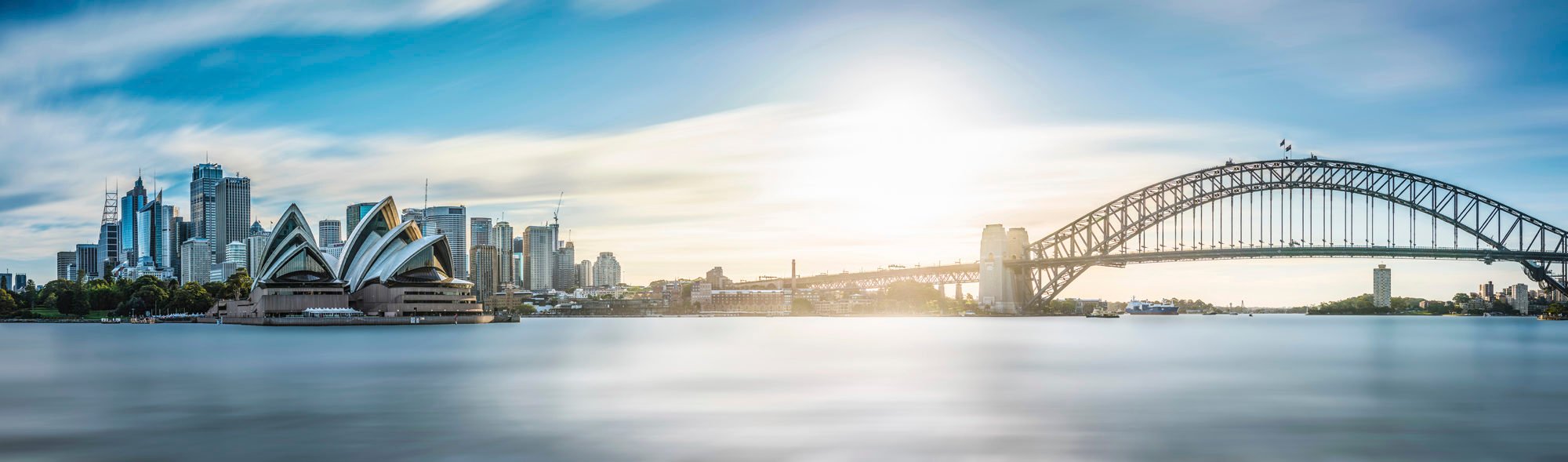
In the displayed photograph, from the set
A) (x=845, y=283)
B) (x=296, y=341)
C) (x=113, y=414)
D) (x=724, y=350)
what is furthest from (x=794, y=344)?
(x=845, y=283)

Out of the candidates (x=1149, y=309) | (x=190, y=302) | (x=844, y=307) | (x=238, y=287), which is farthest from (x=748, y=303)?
(x=190, y=302)

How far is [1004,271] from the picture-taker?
99.8m

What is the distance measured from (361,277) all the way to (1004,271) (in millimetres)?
55651

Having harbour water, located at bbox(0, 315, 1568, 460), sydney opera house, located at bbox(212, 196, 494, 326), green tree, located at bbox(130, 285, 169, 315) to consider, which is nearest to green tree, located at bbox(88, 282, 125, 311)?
green tree, located at bbox(130, 285, 169, 315)

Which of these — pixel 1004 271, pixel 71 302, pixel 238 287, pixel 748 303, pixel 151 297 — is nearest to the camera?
pixel 1004 271

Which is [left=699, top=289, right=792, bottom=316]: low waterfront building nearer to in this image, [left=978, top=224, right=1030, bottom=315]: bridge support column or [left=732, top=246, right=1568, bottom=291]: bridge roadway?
[left=978, top=224, right=1030, bottom=315]: bridge support column

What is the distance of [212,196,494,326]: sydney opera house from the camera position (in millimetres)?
97312

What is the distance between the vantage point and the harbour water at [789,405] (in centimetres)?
1938

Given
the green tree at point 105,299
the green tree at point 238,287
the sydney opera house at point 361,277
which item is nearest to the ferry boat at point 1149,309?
the sydney opera house at point 361,277

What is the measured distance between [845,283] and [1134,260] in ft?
307

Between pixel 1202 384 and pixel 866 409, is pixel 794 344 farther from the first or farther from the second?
pixel 866 409

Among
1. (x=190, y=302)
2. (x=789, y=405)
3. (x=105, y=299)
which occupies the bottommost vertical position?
(x=190, y=302)

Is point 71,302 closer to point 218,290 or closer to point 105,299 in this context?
point 105,299

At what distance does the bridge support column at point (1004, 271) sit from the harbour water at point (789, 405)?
163ft
